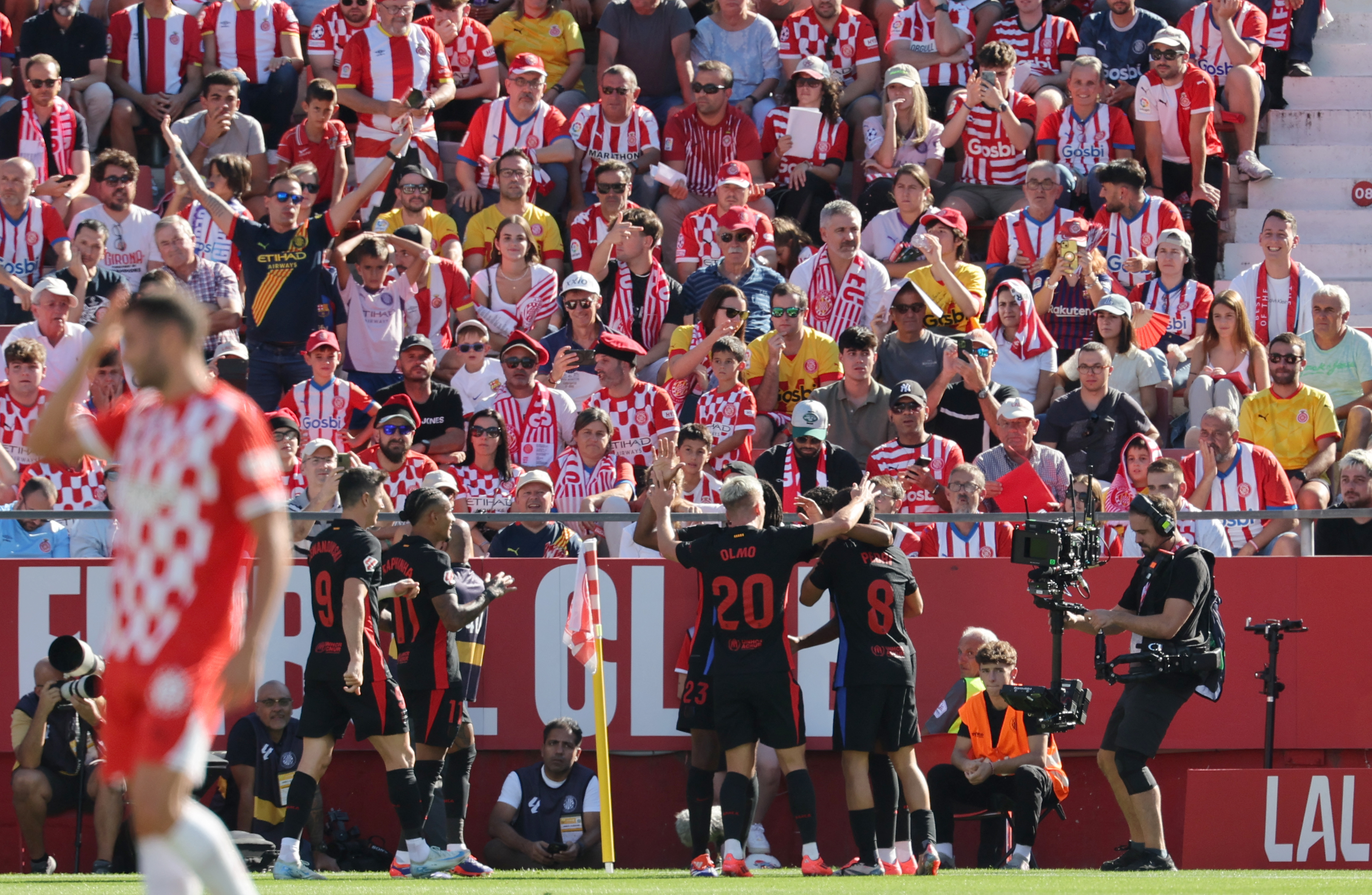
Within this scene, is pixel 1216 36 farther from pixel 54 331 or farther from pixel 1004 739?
pixel 54 331

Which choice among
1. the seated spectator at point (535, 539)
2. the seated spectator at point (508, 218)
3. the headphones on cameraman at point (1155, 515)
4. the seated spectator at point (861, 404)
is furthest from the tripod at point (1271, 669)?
the seated spectator at point (508, 218)

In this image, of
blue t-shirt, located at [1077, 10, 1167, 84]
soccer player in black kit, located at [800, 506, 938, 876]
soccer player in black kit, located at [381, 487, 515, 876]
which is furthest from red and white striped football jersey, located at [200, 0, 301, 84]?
soccer player in black kit, located at [800, 506, 938, 876]

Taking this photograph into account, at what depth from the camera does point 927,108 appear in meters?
15.1

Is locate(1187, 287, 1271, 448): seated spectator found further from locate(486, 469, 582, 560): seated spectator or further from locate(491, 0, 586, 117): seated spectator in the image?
locate(491, 0, 586, 117): seated spectator

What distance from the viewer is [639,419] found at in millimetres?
11812

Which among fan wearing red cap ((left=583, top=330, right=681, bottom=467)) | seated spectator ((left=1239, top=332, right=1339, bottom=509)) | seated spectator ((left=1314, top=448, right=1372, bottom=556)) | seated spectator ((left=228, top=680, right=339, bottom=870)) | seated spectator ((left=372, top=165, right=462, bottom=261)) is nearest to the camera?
seated spectator ((left=228, top=680, right=339, bottom=870))

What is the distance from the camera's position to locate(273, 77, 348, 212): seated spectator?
1442 centimetres

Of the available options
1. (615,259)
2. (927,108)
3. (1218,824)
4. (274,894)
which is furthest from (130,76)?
(1218,824)

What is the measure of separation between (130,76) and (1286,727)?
10.6m

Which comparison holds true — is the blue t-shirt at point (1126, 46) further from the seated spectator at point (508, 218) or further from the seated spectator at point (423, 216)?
the seated spectator at point (423, 216)

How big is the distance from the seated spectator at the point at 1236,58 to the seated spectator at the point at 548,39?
16.8 ft

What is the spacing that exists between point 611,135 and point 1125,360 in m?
4.75

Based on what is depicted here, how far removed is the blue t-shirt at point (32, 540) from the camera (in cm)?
1072

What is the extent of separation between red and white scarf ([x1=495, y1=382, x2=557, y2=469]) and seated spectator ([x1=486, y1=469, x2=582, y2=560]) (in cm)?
95
